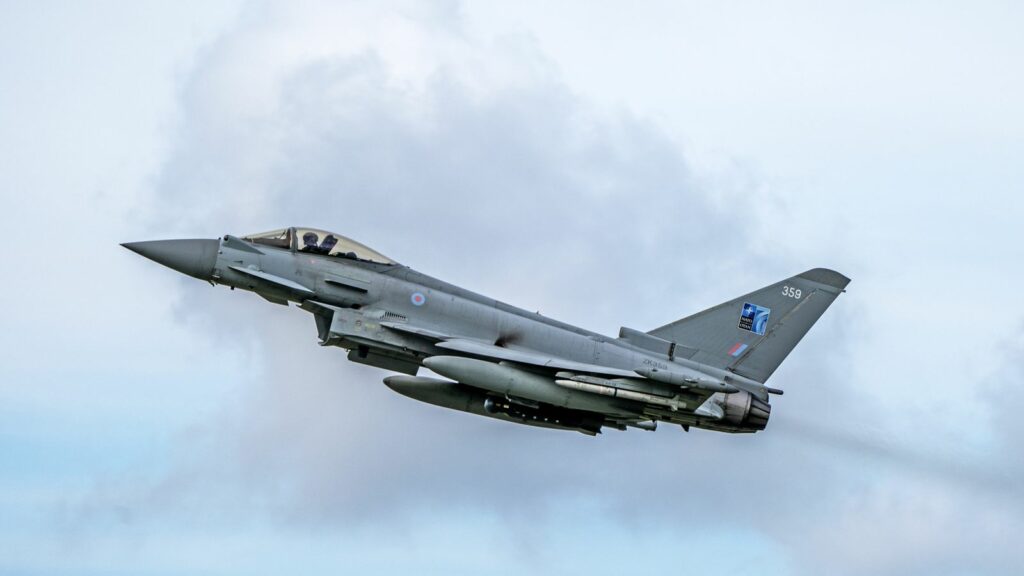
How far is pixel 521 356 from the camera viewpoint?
2723cm

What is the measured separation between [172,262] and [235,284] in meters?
1.25

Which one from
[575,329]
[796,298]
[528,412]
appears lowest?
[528,412]

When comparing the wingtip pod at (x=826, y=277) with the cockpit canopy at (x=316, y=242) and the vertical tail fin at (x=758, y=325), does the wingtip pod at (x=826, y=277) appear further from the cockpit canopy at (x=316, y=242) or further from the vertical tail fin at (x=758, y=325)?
the cockpit canopy at (x=316, y=242)

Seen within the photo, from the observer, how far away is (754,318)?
30281 mm

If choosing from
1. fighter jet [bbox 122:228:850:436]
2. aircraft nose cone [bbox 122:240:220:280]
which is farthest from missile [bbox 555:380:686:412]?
aircraft nose cone [bbox 122:240:220:280]

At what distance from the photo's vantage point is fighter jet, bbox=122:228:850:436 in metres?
26.9

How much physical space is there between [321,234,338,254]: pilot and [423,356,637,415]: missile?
10.6 ft

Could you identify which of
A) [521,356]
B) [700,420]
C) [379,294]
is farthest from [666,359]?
[379,294]

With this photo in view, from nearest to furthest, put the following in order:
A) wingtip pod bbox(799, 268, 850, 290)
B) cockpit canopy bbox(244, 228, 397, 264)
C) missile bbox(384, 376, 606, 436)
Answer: cockpit canopy bbox(244, 228, 397, 264)
missile bbox(384, 376, 606, 436)
wingtip pod bbox(799, 268, 850, 290)

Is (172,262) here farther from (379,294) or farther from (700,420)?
(700,420)

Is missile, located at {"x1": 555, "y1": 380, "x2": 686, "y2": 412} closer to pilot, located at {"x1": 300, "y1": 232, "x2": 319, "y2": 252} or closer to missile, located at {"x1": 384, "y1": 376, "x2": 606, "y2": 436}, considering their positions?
missile, located at {"x1": 384, "y1": 376, "x2": 606, "y2": 436}

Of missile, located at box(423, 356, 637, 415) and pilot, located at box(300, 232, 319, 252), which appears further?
pilot, located at box(300, 232, 319, 252)

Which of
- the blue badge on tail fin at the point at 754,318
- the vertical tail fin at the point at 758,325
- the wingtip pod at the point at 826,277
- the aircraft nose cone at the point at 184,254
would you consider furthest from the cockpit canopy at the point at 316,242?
the wingtip pod at the point at 826,277

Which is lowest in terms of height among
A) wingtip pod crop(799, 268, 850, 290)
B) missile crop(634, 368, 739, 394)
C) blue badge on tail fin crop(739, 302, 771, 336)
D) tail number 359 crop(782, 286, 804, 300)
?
missile crop(634, 368, 739, 394)
